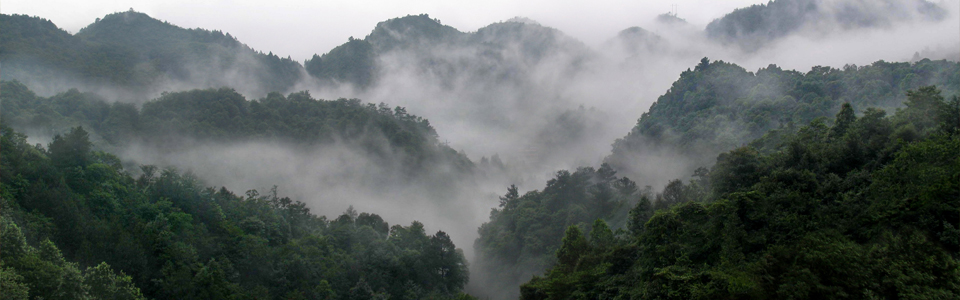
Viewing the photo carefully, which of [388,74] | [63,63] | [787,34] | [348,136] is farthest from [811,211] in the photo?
[388,74]

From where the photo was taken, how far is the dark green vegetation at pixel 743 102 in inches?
2014

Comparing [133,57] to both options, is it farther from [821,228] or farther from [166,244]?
[821,228]

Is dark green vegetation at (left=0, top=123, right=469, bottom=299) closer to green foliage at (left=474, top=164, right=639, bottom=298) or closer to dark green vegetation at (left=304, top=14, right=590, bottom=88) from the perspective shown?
green foliage at (left=474, top=164, right=639, bottom=298)

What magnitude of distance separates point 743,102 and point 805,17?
59.2 metres

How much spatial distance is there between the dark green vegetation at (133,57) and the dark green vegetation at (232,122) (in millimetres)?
13867

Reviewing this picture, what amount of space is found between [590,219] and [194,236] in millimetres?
31457

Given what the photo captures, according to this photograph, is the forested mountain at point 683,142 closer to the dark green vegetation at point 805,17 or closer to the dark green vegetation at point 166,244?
the dark green vegetation at point 166,244

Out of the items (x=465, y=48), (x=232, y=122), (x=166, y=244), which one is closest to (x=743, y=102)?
(x=166, y=244)

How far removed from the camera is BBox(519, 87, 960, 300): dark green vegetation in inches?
517

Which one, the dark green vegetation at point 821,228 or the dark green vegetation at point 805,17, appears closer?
the dark green vegetation at point 821,228

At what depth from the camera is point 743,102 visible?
59.6m

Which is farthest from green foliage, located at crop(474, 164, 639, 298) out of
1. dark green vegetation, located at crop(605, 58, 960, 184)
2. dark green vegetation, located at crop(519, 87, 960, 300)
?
dark green vegetation, located at crop(519, 87, 960, 300)

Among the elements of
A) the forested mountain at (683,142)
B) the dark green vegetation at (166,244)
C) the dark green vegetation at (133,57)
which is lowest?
the dark green vegetation at (166,244)

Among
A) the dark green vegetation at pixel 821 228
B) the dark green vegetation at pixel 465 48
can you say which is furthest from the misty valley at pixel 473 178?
the dark green vegetation at pixel 465 48
